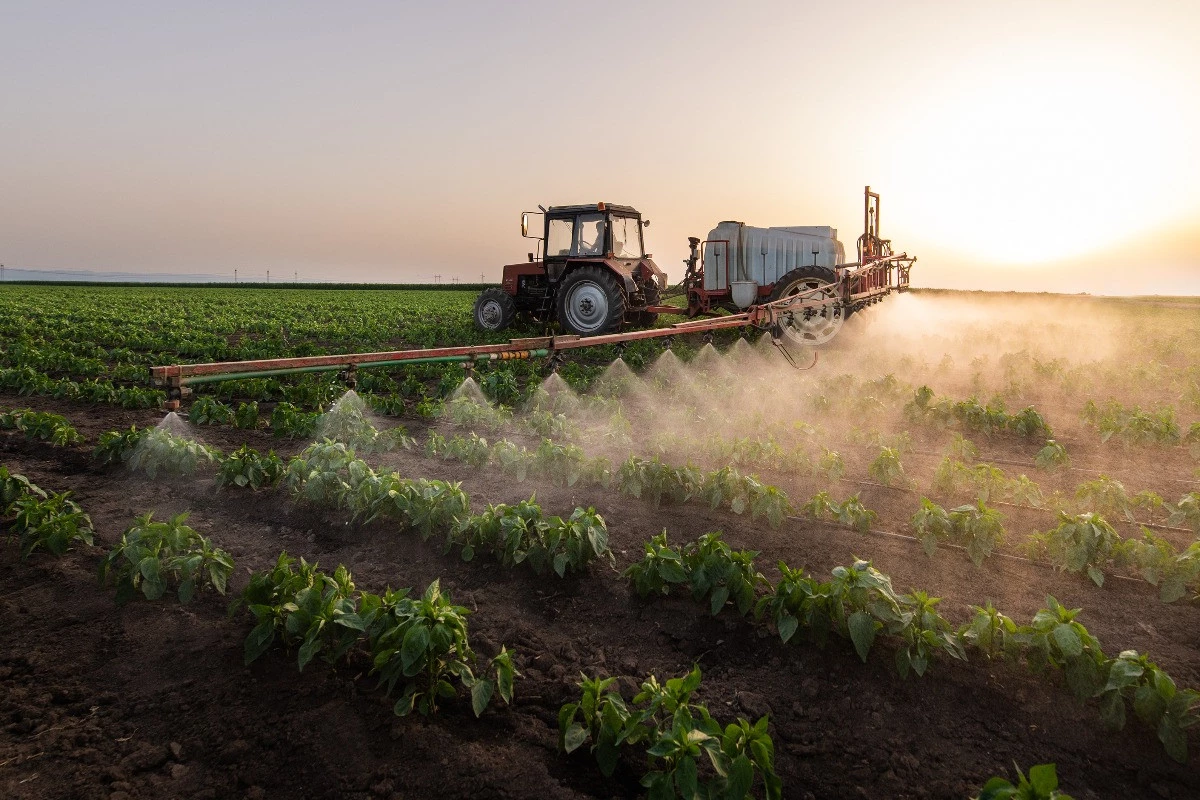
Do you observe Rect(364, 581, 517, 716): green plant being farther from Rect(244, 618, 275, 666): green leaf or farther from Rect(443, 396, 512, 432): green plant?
Rect(443, 396, 512, 432): green plant

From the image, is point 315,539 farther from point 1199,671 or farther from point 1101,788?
point 1199,671

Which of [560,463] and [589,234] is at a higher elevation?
[589,234]

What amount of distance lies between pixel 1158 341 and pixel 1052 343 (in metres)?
2.03

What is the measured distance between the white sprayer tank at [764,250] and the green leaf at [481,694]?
45.6 feet

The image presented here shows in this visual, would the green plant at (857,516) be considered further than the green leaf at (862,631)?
Yes

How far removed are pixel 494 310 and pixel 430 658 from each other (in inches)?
563

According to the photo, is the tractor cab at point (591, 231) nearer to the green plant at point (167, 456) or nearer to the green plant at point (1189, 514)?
the green plant at point (167, 456)

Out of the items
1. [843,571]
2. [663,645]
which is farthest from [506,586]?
[843,571]

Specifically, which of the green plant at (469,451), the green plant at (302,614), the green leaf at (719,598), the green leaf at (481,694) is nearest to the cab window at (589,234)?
the green plant at (469,451)

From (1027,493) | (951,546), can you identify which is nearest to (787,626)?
(951,546)

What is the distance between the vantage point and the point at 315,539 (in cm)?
498

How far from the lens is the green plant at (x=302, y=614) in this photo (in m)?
3.21

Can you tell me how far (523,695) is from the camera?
10.6ft

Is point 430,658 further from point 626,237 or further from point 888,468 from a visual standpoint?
point 626,237
